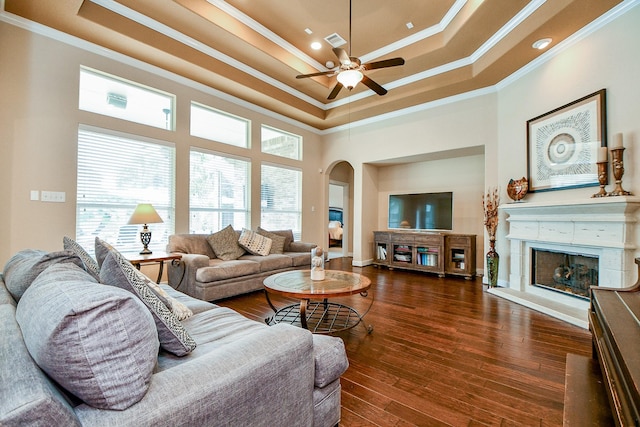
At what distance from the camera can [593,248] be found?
3098 mm

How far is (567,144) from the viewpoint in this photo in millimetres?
3482

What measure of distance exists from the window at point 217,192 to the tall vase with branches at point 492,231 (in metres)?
4.10

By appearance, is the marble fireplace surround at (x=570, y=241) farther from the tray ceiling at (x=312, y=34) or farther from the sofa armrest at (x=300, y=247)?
the sofa armrest at (x=300, y=247)

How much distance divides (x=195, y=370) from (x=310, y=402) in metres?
0.56

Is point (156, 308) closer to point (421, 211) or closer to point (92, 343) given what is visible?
point (92, 343)

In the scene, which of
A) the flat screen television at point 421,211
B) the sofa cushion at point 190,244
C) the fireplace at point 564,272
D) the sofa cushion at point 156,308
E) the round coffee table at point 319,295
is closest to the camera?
the sofa cushion at point 156,308

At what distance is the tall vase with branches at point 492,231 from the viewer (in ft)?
→ 14.2

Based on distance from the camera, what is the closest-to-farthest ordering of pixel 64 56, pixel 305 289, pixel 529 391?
pixel 529 391 → pixel 305 289 → pixel 64 56

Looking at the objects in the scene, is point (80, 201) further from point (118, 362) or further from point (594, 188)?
point (594, 188)

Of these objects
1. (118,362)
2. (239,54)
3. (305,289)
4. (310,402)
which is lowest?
(310,402)

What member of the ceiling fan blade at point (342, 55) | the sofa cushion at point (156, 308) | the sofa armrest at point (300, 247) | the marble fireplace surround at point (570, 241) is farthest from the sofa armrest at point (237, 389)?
the sofa armrest at point (300, 247)

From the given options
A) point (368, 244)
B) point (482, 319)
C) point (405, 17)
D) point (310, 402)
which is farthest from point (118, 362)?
point (368, 244)

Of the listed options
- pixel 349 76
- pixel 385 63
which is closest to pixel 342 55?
pixel 349 76

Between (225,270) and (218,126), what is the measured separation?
8.73 feet
